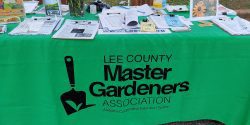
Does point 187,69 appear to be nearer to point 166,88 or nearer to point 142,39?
point 166,88

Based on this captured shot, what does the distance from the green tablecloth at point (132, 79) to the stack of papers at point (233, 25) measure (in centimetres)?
4

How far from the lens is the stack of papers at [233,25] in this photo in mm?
1638

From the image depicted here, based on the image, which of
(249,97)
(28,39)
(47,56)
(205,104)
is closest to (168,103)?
(205,104)

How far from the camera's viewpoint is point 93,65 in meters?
1.58

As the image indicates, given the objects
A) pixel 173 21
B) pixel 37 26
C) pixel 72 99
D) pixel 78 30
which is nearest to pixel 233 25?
pixel 173 21

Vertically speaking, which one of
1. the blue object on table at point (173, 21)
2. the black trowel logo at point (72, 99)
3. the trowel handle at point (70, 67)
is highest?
the blue object on table at point (173, 21)

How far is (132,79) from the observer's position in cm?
166

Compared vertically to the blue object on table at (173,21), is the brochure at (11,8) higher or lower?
higher

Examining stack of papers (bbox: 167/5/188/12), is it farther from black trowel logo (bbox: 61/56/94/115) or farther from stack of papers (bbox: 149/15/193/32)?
black trowel logo (bbox: 61/56/94/115)

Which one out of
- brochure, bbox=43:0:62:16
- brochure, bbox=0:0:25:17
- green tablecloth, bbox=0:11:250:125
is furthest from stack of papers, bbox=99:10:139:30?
brochure, bbox=0:0:25:17

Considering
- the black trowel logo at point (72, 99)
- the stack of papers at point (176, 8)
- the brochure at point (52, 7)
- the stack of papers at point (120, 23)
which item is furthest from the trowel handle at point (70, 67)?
the stack of papers at point (176, 8)

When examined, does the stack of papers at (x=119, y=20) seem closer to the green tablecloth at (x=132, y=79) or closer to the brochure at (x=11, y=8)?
the green tablecloth at (x=132, y=79)

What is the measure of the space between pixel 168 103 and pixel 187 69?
0.25 metres

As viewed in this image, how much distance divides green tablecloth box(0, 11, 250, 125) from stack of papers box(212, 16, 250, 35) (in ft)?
0.15
